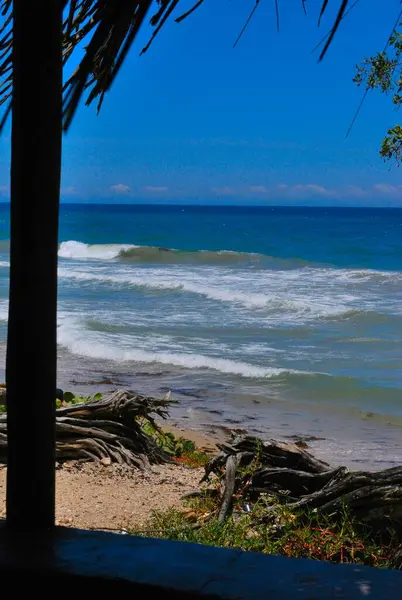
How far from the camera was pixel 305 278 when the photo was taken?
29.3 meters

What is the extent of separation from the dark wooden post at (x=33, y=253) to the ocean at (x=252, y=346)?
6391 millimetres

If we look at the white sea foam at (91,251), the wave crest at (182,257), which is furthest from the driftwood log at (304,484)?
the white sea foam at (91,251)

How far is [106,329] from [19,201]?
14.0 meters

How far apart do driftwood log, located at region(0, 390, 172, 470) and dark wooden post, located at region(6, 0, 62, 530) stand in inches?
159

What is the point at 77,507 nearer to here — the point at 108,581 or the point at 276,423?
the point at 108,581

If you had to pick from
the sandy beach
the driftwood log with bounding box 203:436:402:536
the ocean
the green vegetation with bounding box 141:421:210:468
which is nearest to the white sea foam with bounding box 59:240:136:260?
the ocean

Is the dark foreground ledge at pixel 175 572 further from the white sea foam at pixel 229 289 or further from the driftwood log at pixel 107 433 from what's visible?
the white sea foam at pixel 229 289

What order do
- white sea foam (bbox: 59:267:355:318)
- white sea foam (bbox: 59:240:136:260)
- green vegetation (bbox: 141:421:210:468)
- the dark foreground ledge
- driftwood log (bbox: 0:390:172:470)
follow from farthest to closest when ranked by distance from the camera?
white sea foam (bbox: 59:240:136:260) → white sea foam (bbox: 59:267:355:318) → green vegetation (bbox: 141:421:210:468) → driftwood log (bbox: 0:390:172:470) → the dark foreground ledge

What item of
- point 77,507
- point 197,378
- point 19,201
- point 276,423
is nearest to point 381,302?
point 197,378

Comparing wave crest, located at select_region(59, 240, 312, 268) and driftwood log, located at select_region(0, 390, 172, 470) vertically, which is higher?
wave crest, located at select_region(59, 240, 312, 268)

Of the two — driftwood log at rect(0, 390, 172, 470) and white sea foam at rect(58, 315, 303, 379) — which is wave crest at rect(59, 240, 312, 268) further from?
driftwood log at rect(0, 390, 172, 470)

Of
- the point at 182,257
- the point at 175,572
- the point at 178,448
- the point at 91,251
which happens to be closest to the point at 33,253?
the point at 175,572

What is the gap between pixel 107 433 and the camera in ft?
20.8

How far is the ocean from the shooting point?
382 inches
